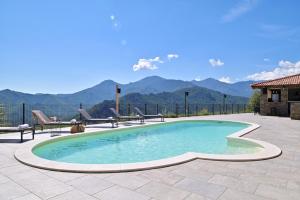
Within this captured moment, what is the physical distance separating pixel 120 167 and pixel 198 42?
56.7 ft

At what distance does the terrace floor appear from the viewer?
113 inches

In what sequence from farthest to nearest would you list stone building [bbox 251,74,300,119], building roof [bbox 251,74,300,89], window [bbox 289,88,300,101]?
1. window [bbox 289,88,300,101]
2. stone building [bbox 251,74,300,119]
3. building roof [bbox 251,74,300,89]

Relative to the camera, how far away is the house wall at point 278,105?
18.2 meters

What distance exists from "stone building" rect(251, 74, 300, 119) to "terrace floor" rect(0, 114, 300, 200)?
16.0 metres

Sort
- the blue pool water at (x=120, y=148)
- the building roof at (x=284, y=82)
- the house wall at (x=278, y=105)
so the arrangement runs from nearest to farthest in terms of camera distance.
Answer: the blue pool water at (x=120, y=148), the building roof at (x=284, y=82), the house wall at (x=278, y=105)

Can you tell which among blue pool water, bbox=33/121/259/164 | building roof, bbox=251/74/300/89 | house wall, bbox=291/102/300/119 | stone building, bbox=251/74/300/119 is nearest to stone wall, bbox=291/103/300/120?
house wall, bbox=291/102/300/119

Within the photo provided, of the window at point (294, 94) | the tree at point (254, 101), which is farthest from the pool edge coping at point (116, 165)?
the tree at point (254, 101)

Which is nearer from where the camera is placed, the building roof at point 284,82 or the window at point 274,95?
the building roof at point 284,82

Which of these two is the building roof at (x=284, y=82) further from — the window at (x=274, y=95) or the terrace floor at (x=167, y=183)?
the terrace floor at (x=167, y=183)

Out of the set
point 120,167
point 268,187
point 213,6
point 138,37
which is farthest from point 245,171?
point 138,37

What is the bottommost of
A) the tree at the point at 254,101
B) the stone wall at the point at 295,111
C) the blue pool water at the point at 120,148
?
the blue pool water at the point at 120,148

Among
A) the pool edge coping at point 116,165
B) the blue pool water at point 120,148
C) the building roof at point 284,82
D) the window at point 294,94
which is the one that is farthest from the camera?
the window at point 294,94

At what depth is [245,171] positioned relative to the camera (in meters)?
3.87

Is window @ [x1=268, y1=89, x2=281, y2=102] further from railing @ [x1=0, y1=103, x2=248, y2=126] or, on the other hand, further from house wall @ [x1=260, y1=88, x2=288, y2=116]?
railing @ [x1=0, y1=103, x2=248, y2=126]
